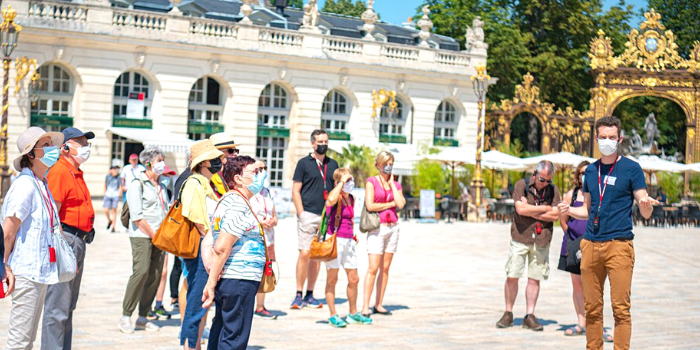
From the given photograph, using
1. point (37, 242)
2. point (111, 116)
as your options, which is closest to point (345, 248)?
point (37, 242)

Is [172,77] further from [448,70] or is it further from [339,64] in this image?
[448,70]

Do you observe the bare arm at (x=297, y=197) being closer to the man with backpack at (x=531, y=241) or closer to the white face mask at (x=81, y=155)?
the man with backpack at (x=531, y=241)

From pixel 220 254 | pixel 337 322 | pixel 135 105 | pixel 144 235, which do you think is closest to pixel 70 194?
pixel 220 254

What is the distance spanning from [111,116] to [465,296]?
24.6 m

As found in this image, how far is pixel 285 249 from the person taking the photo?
19.7 meters

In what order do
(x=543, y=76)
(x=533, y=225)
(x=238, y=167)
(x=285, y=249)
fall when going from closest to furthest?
(x=238, y=167)
(x=533, y=225)
(x=285, y=249)
(x=543, y=76)

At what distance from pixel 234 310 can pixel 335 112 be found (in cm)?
3435

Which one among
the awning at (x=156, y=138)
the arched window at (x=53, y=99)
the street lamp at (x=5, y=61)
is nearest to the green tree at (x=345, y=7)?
the awning at (x=156, y=138)

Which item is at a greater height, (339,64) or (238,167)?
(339,64)

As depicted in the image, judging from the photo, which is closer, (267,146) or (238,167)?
(238,167)

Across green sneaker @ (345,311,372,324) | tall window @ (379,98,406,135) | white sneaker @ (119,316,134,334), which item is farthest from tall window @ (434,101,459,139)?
white sneaker @ (119,316,134,334)

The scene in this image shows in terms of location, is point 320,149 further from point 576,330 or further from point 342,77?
point 342,77

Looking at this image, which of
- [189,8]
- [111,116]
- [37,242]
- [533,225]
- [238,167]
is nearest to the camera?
[37,242]

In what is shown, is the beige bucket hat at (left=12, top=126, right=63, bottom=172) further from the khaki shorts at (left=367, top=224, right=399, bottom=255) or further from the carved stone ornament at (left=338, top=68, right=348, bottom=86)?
the carved stone ornament at (left=338, top=68, right=348, bottom=86)
